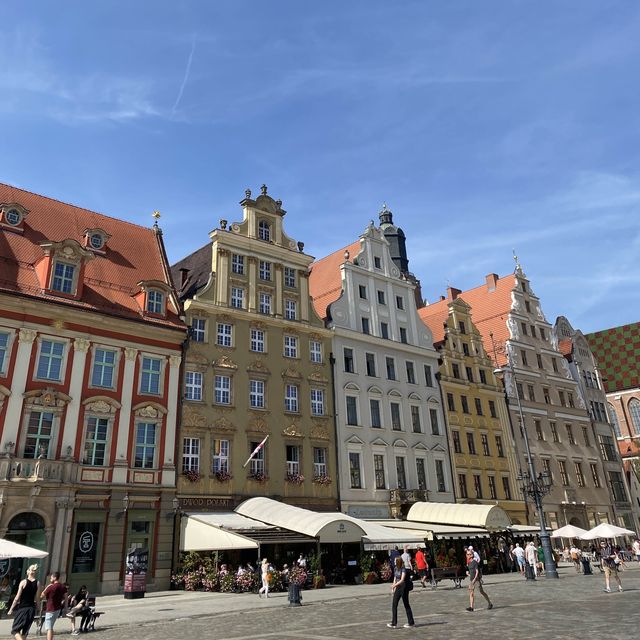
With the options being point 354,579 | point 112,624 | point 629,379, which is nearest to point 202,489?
point 354,579

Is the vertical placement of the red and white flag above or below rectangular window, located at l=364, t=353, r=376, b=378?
below

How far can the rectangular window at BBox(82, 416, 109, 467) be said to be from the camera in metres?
27.1

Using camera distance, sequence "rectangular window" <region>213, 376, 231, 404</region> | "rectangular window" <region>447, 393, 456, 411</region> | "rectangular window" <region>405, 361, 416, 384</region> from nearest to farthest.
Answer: "rectangular window" <region>213, 376, 231, 404</region> → "rectangular window" <region>405, 361, 416, 384</region> → "rectangular window" <region>447, 393, 456, 411</region>

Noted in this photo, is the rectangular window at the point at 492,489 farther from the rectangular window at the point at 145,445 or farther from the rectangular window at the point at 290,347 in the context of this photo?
the rectangular window at the point at 145,445

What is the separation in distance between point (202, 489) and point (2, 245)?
591 inches

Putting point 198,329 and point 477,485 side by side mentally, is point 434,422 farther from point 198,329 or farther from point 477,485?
point 198,329

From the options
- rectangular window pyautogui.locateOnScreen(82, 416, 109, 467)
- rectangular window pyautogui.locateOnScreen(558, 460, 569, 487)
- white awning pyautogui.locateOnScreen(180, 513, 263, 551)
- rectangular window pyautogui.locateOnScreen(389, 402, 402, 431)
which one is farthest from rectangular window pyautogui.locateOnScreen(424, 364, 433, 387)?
rectangular window pyautogui.locateOnScreen(82, 416, 109, 467)

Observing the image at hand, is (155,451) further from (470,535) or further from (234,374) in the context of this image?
(470,535)

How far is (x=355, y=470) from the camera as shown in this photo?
36.3m

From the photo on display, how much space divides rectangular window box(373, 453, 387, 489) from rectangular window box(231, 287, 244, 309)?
12322 mm

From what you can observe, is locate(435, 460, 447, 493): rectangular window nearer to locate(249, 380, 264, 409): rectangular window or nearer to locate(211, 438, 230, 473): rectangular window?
locate(249, 380, 264, 409): rectangular window

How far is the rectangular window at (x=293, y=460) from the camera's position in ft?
110

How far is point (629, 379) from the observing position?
70.6 metres

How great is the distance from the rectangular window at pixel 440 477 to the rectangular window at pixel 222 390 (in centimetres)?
1606
